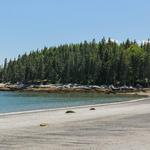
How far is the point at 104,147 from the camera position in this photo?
664 inches

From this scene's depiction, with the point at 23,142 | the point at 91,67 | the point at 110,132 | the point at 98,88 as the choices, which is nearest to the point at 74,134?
the point at 110,132

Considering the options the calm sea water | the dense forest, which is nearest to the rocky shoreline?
the dense forest

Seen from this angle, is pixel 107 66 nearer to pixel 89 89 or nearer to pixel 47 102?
pixel 89 89

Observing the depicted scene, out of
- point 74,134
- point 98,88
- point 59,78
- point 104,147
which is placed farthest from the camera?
point 59,78

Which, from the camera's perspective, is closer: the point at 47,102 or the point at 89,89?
the point at 47,102

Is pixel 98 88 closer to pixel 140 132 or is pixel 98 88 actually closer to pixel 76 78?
pixel 76 78

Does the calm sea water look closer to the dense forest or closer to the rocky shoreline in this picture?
the rocky shoreline

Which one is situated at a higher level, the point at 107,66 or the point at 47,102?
the point at 107,66

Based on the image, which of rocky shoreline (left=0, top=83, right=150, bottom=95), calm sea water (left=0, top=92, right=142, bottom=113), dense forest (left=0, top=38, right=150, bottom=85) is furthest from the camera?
dense forest (left=0, top=38, right=150, bottom=85)

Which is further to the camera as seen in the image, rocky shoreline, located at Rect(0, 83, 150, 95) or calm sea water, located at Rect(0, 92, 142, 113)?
rocky shoreline, located at Rect(0, 83, 150, 95)

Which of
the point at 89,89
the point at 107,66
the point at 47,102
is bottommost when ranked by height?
the point at 47,102

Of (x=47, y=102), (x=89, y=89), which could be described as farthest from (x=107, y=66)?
(x=47, y=102)

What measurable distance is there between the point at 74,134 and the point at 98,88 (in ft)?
470

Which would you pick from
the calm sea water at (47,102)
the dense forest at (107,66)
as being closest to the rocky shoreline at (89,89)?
the dense forest at (107,66)
